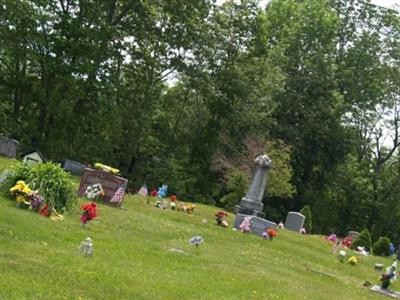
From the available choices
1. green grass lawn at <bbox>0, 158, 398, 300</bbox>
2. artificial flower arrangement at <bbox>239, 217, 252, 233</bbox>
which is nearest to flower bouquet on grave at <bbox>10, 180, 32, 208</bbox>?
green grass lawn at <bbox>0, 158, 398, 300</bbox>

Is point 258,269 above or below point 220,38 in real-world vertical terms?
below

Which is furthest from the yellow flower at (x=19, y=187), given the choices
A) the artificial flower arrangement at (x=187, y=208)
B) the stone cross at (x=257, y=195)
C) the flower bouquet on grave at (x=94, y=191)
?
the stone cross at (x=257, y=195)

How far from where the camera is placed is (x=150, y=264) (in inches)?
450

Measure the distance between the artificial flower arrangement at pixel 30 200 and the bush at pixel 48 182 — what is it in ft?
1.16

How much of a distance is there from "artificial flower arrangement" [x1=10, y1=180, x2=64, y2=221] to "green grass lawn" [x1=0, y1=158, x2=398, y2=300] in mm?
262

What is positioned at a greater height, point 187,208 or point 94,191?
point 94,191

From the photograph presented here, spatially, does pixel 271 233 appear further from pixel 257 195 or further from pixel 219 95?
pixel 219 95

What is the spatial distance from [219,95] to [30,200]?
30515mm

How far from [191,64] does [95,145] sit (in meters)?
9.15

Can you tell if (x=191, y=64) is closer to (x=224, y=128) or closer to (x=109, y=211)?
(x=224, y=128)

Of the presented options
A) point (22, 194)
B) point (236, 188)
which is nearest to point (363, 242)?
point (236, 188)

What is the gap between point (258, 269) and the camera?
14.4m

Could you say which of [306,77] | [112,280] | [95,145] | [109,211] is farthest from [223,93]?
[112,280]

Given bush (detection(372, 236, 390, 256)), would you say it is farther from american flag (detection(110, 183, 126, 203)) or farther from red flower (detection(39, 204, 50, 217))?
red flower (detection(39, 204, 50, 217))
